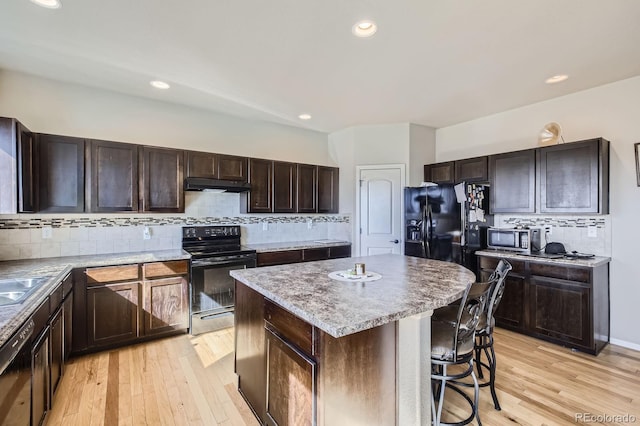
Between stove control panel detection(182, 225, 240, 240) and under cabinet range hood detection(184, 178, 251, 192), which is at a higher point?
under cabinet range hood detection(184, 178, 251, 192)

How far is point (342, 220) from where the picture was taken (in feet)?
16.6

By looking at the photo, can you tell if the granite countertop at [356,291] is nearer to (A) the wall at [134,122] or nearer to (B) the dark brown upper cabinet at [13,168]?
(B) the dark brown upper cabinet at [13,168]

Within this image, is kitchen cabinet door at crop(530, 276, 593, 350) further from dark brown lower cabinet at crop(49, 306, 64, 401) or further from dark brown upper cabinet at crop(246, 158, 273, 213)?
dark brown lower cabinet at crop(49, 306, 64, 401)

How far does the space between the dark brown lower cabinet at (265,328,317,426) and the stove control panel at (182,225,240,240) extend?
8.08 ft

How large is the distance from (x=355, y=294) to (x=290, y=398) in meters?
0.63

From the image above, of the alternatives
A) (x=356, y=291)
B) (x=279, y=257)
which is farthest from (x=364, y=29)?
(x=279, y=257)

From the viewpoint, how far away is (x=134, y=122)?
3.58 metres

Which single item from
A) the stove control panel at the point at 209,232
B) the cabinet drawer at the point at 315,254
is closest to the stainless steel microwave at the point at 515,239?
the cabinet drawer at the point at 315,254

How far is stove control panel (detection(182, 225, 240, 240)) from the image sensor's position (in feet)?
12.6

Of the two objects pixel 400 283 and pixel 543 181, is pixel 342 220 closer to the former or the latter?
pixel 543 181

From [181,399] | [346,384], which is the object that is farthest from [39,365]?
[346,384]

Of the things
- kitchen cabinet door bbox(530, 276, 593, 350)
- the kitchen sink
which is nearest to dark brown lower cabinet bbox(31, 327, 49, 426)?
the kitchen sink

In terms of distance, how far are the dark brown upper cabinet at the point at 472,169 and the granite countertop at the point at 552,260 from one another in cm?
97

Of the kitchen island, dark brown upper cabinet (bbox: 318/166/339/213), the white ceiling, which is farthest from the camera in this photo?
dark brown upper cabinet (bbox: 318/166/339/213)
